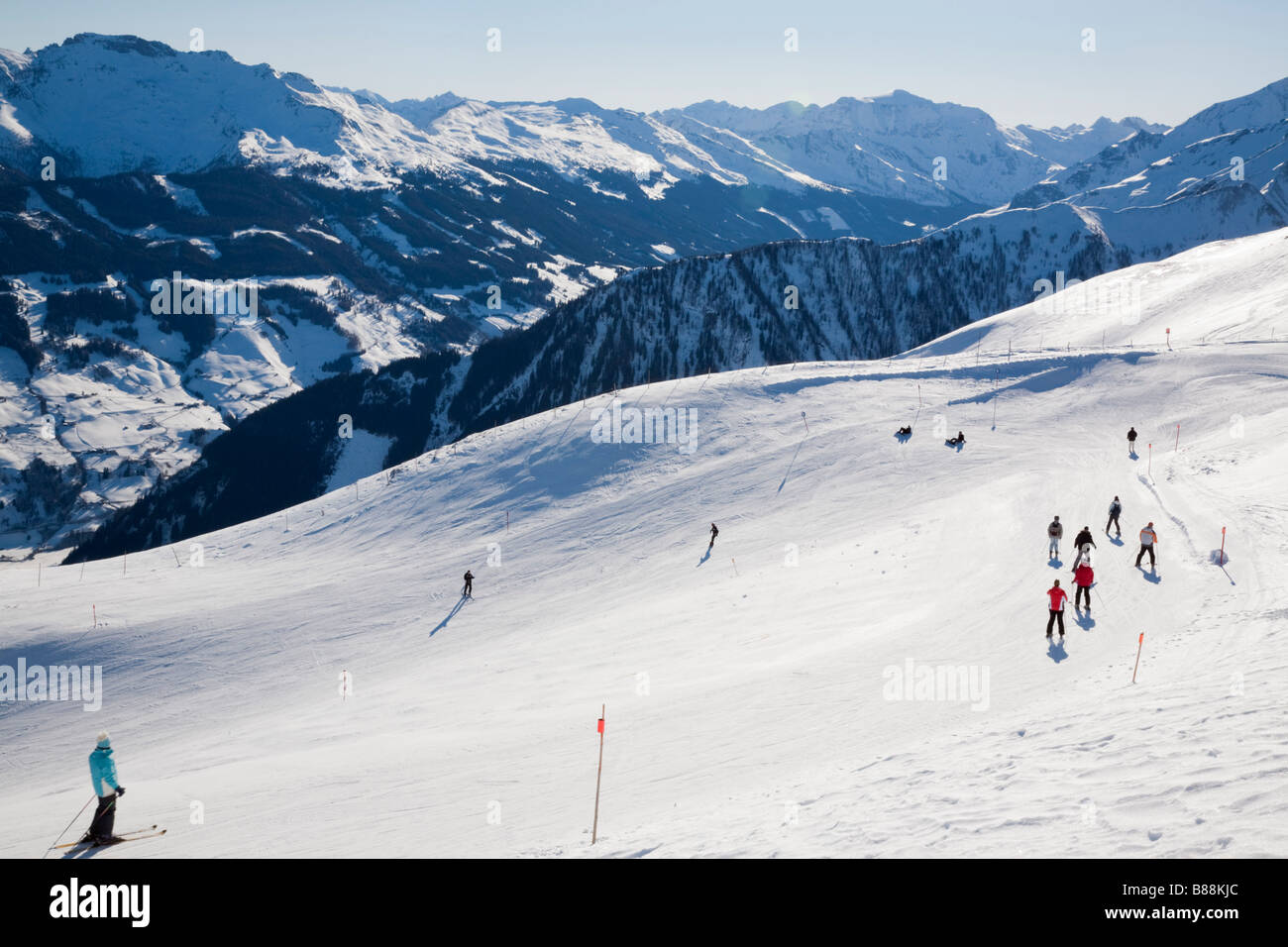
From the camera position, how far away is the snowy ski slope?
11.2 metres

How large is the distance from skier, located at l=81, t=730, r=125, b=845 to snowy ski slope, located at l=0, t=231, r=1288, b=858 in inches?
21.9

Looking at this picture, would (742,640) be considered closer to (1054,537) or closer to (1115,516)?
(1054,537)

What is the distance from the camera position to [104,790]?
44.7ft

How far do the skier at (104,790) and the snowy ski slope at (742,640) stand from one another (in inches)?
21.9

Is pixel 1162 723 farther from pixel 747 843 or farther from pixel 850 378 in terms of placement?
pixel 850 378

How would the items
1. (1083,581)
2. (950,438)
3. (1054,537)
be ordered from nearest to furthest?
(1083,581), (1054,537), (950,438)

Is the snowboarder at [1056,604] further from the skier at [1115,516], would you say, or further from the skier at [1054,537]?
the skier at [1115,516]

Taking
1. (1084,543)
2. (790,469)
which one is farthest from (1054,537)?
(790,469)

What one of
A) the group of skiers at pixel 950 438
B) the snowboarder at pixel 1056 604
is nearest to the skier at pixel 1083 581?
the snowboarder at pixel 1056 604

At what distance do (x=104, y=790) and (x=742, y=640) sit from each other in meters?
14.2

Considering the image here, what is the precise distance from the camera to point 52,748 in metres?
22.0

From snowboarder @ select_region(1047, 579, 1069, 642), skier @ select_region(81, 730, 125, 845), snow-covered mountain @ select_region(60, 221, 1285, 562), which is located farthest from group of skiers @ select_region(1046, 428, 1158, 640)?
snow-covered mountain @ select_region(60, 221, 1285, 562)

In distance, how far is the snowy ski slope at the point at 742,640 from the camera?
36.6 feet
